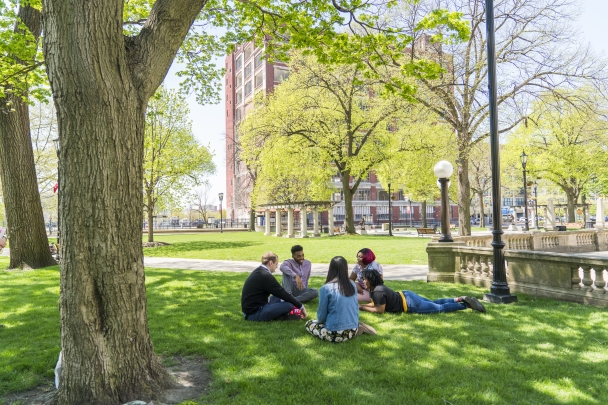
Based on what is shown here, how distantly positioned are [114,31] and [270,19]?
552cm

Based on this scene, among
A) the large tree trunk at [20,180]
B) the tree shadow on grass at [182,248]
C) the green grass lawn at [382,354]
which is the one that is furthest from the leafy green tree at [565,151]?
the large tree trunk at [20,180]

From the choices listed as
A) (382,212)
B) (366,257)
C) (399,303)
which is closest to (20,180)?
(366,257)

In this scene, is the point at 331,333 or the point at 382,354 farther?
the point at 331,333

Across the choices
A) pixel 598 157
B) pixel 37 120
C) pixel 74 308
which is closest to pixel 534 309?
pixel 74 308

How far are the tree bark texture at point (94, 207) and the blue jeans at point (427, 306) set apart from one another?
14.2 ft

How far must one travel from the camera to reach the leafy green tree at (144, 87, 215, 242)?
27.2 m

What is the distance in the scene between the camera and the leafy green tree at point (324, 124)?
28484 mm

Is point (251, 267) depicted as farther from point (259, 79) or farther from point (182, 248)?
point (259, 79)

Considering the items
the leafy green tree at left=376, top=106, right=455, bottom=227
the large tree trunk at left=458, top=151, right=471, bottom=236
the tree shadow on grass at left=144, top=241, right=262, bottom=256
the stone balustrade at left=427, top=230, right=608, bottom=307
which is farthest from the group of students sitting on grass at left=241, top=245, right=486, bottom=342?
the leafy green tree at left=376, top=106, right=455, bottom=227

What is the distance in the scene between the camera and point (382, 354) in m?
4.78

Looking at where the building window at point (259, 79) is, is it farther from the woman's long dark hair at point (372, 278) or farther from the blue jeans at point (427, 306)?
the blue jeans at point (427, 306)

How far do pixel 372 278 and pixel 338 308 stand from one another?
63.5 inches

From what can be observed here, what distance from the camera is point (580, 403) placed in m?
3.56

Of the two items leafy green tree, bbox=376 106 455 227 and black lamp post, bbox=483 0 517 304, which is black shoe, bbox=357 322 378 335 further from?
leafy green tree, bbox=376 106 455 227
